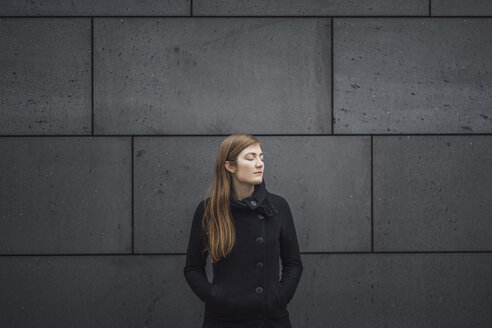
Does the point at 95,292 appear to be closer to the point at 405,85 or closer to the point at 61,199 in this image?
the point at 61,199

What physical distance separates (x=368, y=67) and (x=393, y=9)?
64 centimetres

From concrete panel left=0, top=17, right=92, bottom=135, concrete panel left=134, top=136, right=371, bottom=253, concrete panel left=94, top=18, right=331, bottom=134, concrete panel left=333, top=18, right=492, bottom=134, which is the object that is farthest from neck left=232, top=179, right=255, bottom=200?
concrete panel left=0, top=17, right=92, bottom=135

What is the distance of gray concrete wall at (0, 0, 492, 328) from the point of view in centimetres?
448

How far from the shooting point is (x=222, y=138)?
449cm

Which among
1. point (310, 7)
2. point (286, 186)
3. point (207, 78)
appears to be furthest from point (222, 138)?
point (310, 7)

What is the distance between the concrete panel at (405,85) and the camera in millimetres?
4527

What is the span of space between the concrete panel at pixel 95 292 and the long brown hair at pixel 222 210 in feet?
4.81

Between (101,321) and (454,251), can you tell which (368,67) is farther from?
(101,321)

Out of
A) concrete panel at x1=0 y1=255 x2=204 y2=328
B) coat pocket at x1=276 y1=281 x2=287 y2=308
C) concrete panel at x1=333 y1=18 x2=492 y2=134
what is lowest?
concrete panel at x1=0 y1=255 x2=204 y2=328

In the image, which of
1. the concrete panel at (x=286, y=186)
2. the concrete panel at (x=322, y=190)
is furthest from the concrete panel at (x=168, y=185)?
the concrete panel at (x=322, y=190)

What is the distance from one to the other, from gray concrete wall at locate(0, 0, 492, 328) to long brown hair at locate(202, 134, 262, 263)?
4.30 feet

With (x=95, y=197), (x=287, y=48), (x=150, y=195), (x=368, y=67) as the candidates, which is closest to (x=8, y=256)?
(x=95, y=197)

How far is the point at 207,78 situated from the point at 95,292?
239cm

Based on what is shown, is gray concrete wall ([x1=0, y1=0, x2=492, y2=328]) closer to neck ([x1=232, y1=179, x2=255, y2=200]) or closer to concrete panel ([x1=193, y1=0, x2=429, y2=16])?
concrete panel ([x1=193, y1=0, x2=429, y2=16])
